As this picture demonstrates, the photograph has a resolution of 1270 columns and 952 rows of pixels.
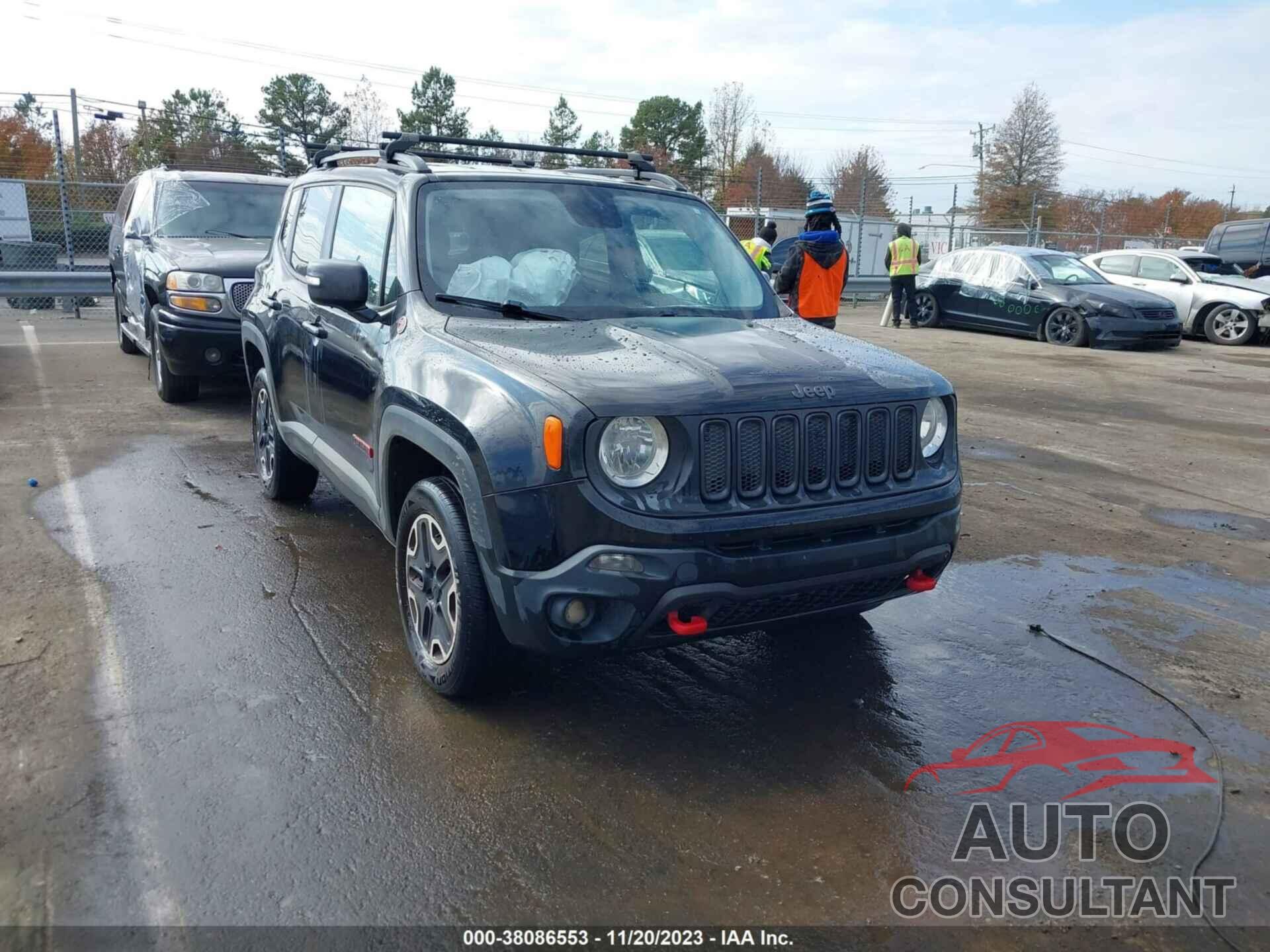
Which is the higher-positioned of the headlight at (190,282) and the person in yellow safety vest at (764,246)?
the person in yellow safety vest at (764,246)

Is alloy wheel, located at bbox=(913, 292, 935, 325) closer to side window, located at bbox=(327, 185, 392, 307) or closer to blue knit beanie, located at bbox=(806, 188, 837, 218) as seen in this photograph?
blue knit beanie, located at bbox=(806, 188, 837, 218)

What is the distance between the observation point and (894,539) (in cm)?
359

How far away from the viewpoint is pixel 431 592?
3.86m

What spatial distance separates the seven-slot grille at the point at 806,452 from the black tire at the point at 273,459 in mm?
3417

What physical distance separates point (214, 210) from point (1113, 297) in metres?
13.4

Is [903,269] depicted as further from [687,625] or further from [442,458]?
[687,625]

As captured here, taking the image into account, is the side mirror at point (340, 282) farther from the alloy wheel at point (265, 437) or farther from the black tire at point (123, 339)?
the black tire at point (123, 339)

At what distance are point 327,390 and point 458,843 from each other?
8.46 feet

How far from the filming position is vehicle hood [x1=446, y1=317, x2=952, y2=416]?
3.32 meters

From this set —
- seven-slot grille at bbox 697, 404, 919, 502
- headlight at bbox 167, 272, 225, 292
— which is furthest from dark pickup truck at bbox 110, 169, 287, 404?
seven-slot grille at bbox 697, 404, 919, 502

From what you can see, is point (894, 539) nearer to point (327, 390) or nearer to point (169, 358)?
point (327, 390)

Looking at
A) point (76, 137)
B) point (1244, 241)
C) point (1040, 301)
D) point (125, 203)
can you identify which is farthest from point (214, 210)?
point (1244, 241)

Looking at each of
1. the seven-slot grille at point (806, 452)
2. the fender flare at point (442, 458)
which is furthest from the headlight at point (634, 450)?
the fender flare at point (442, 458)

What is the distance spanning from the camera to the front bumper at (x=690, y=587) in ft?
10.4
